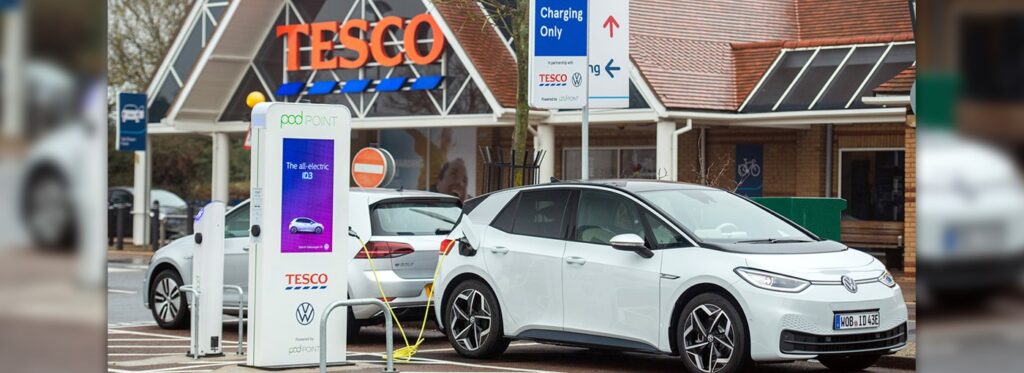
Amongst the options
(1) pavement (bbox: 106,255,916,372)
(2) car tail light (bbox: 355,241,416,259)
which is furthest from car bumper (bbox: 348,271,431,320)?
(1) pavement (bbox: 106,255,916,372)

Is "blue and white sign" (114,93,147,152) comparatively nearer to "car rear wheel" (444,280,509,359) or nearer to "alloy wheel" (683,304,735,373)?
"car rear wheel" (444,280,509,359)

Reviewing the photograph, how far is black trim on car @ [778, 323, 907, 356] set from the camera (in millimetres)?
9445

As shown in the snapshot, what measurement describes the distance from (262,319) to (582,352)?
3419 millimetres

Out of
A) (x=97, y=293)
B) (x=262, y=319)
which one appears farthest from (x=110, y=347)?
(x=97, y=293)

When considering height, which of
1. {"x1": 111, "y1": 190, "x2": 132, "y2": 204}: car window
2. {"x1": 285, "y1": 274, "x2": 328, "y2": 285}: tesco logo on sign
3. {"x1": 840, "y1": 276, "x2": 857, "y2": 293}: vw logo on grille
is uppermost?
{"x1": 111, "y1": 190, "x2": 132, "y2": 204}: car window

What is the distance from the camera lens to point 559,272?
11039 mm

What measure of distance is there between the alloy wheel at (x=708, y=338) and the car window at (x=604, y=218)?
106cm

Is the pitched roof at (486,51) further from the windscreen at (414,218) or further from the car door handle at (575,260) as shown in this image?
the car door handle at (575,260)

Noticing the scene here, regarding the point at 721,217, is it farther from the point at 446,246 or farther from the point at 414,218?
the point at 414,218

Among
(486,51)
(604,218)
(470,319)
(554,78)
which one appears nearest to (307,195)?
(470,319)

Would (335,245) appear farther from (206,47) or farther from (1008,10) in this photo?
(206,47)

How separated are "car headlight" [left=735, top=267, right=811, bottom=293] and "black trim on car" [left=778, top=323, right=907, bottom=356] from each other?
Answer: 31cm

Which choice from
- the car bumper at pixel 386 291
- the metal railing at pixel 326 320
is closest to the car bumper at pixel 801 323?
the metal railing at pixel 326 320

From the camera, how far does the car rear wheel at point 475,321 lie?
11562 mm
